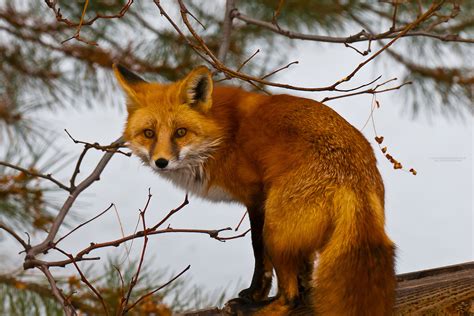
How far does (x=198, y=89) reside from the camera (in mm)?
2455

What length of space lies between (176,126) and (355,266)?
714 millimetres

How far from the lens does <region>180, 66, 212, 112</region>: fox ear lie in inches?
95.2

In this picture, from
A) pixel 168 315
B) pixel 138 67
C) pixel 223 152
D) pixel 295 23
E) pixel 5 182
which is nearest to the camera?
pixel 223 152

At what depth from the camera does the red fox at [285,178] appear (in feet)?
6.72

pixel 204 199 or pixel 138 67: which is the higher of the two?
pixel 138 67

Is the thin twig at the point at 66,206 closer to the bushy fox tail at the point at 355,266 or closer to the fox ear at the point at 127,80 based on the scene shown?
the fox ear at the point at 127,80

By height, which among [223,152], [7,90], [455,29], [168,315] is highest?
[455,29]

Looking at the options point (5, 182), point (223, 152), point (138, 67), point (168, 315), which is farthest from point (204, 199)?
point (138, 67)

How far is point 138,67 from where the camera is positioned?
14.3ft

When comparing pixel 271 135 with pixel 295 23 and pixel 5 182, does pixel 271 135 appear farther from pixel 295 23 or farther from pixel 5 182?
pixel 295 23

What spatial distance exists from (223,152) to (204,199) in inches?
7.7

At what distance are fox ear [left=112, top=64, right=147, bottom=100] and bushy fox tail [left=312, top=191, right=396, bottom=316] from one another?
807 mm

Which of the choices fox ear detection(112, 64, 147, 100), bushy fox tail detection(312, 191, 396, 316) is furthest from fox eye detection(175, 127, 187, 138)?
bushy fox tail detection(312, 191, 396, 316)

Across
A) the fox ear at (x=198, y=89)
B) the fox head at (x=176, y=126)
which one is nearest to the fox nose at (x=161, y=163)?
the fox head at (x=176, y=126)
